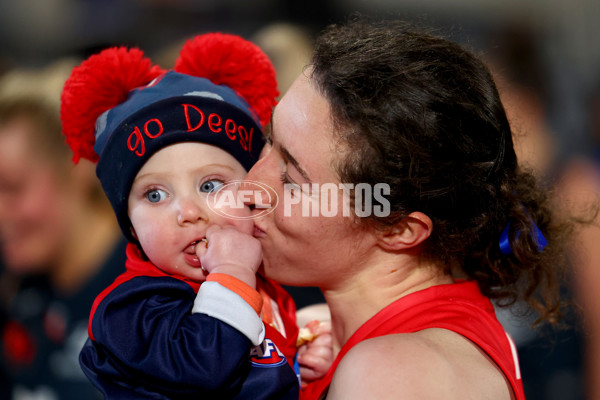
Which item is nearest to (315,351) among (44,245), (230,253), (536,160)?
(230,253)

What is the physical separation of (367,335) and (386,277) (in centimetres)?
16

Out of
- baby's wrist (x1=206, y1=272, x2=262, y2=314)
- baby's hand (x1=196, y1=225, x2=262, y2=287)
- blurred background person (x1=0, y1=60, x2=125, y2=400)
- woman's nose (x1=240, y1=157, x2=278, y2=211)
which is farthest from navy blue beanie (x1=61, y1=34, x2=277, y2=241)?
blurred background person (x1=0, y1=60, x2=125, y2=400)

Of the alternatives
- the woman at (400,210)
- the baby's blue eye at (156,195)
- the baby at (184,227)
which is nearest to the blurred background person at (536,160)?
the woman at (400,210)

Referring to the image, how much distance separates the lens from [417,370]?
1146 mm

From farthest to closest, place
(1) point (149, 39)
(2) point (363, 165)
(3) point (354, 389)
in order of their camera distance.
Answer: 1. (1) point (149, 39)
2. (2) point (363, 165)
3. (3) point (354, 389)

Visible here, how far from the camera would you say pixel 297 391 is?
1.45m

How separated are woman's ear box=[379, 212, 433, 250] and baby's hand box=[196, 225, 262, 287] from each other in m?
0.32

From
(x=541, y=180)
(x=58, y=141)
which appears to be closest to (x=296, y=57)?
(x=58, y=141)

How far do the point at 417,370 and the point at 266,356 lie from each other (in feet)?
1.39

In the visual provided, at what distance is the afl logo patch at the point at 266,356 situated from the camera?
1408 mm

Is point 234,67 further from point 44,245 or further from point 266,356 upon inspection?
point 44,245

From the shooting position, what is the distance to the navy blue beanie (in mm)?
1481

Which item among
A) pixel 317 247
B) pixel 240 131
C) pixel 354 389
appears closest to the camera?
pixel 354 389

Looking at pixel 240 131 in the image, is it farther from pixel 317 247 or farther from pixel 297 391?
pixel 297 391
